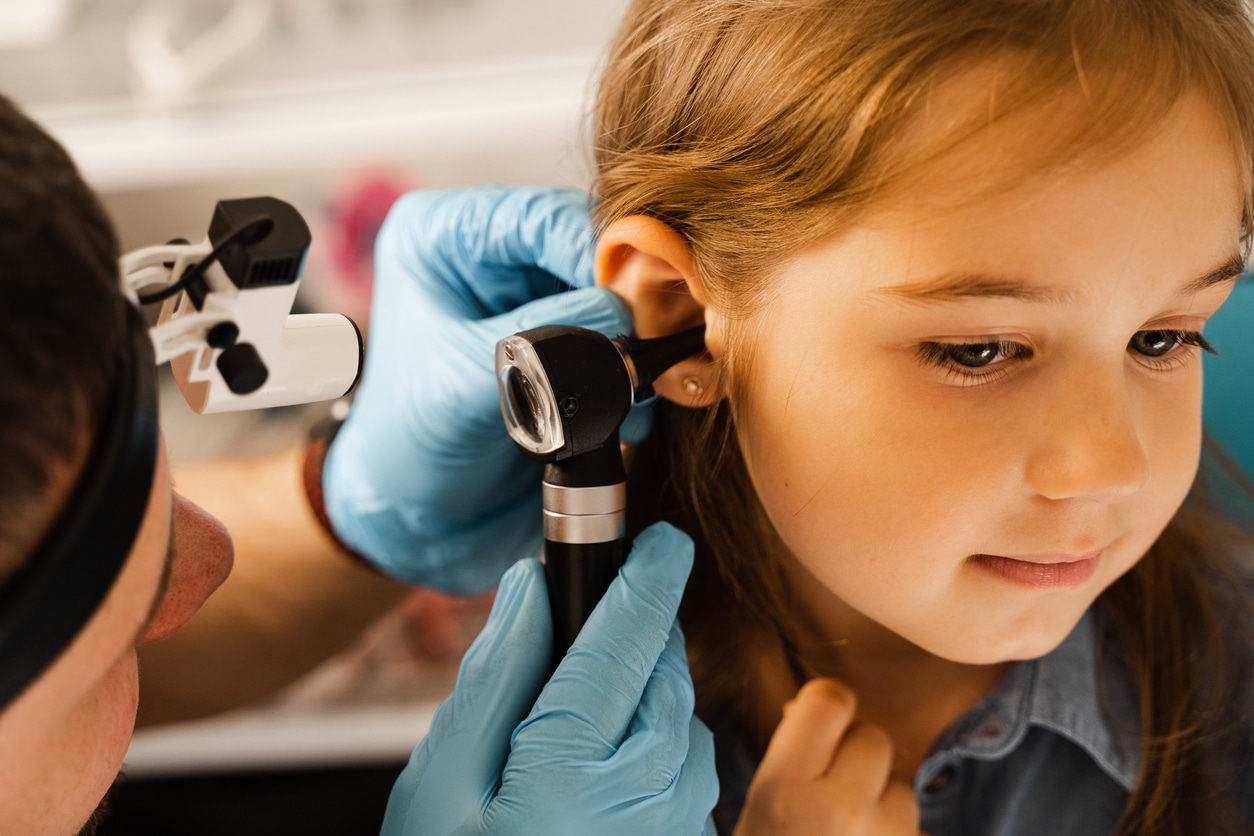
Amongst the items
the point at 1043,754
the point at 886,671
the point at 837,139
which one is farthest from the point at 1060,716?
the point at 837,139

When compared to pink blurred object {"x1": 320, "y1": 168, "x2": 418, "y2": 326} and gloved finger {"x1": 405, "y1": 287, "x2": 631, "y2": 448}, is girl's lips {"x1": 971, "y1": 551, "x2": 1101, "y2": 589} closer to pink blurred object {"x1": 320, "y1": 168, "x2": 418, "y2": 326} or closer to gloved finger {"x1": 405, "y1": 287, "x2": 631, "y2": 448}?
gloved finger {"x1": 405, "y1": 287, "x2": 631, "y2": 448}

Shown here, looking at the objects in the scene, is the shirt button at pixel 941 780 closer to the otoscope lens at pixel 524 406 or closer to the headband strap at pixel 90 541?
the otoscope lens at pixel 524 406

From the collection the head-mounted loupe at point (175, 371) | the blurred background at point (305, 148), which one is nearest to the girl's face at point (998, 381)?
the head-mounted loupe at point (175, 371)

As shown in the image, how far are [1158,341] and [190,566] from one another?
80cm

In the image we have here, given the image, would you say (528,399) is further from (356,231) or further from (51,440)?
(356,231)

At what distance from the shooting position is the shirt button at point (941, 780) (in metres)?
1.09

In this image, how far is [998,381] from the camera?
30.9 inches

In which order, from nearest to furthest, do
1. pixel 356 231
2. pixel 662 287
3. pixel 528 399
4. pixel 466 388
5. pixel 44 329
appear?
pixel 44 329 → pixel 528 399 → pixel 662 287 → pixel 466 388 → pixel 356 231

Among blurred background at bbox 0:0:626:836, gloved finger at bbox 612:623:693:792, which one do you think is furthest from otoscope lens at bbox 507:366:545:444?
blurred background at bbox 0:0:626:836

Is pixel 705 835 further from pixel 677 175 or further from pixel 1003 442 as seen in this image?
pixel 677 175

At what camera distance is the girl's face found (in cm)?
73

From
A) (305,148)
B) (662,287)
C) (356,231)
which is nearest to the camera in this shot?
(662,287)

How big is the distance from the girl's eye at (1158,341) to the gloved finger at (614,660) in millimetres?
410

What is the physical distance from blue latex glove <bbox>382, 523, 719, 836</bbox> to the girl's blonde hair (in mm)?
219
